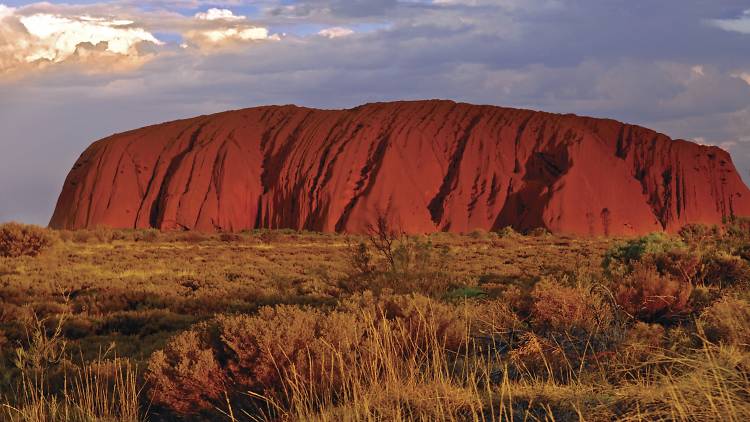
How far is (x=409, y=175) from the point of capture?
44375 mm

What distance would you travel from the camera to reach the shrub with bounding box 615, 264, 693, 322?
795 centimetres

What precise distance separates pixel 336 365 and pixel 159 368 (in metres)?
1.57

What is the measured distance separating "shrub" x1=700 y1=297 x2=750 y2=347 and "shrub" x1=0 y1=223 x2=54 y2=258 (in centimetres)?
2239

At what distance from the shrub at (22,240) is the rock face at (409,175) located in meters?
20.9

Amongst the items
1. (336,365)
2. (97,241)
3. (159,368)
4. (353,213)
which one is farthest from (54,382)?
(353,213)

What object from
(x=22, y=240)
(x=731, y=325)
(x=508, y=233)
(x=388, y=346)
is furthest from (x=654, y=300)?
(x=508, y=233)

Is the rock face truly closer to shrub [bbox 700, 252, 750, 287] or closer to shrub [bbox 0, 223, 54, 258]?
shrub [bbox 0, 223, 54, 258]

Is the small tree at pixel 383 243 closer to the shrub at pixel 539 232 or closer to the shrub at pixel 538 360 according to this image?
the shrub at pixel 538 360

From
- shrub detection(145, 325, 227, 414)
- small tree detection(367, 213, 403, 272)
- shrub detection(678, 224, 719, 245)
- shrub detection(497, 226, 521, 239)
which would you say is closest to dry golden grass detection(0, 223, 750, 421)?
shrub detection(145, 325, 227, 414)

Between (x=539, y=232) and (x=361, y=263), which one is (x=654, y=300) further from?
(x=539, y=232)

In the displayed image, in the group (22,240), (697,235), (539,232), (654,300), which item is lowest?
(539,232)

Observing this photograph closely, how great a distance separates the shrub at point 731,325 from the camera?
5.63m

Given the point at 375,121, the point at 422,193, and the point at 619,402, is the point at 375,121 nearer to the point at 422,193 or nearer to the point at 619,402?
the point at 422,193

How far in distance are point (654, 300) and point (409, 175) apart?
3660cm
